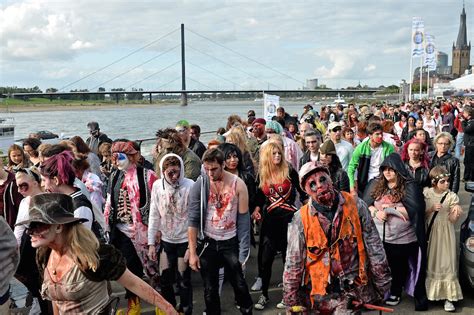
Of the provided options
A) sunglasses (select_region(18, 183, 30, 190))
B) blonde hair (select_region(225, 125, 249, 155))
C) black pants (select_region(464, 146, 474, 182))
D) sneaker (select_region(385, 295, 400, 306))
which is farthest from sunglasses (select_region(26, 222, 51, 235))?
black pants (select_region(464, 146, 474, 182))

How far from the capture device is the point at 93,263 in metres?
2.36

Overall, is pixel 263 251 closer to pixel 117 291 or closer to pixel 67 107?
pixel 117 291

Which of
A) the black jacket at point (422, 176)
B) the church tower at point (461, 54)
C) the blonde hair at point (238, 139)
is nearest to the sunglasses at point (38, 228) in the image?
the black jacket at point (422, 176)

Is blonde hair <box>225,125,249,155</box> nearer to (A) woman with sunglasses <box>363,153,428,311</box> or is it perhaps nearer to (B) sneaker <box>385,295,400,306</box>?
(A) woman with sunglasses <box>363,153,428,311</box>

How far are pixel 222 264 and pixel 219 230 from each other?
335 mm

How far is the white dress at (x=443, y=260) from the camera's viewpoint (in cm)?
434

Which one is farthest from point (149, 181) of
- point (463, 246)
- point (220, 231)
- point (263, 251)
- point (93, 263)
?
point (463, 246)

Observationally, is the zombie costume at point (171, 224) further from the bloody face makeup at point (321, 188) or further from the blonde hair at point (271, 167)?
the bloody face makeup at point (321, 188)

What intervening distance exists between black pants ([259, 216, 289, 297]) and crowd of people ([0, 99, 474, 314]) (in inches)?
0.4

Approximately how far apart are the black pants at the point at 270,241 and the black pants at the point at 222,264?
0.65m

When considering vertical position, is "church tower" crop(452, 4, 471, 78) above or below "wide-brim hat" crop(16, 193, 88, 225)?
above

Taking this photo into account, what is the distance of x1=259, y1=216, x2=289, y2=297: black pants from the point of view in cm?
465

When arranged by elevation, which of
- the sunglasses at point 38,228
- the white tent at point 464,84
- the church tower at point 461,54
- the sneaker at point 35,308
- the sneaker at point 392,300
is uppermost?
the church tower at point 461,54

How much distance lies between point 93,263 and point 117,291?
9.93 ft
